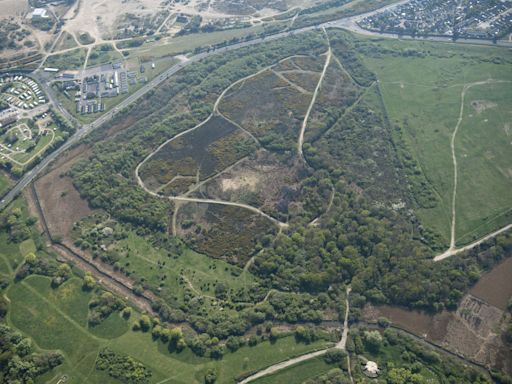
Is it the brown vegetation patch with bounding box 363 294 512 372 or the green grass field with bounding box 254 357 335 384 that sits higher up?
the brown vegetation patch with bounding box 363 294 512 372

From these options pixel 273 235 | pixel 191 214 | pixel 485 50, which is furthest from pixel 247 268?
pixel 485 50

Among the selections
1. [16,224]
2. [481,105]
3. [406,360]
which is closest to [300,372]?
[406,360]

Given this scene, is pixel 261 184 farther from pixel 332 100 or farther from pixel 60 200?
pixel 60 200

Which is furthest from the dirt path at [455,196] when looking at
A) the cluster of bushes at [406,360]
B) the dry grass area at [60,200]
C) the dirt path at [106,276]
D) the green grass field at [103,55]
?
the green grass field at [103,55]

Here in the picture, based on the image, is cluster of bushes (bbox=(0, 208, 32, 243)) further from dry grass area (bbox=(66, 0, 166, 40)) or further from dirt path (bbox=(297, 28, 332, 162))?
dry grass area (bbox=(66, 0, 166, 40))

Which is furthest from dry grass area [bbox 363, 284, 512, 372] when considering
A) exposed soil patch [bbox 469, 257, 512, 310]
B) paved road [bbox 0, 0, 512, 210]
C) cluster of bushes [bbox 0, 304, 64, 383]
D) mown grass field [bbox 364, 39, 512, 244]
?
paved road [bbox 0, 0, 512, 210]

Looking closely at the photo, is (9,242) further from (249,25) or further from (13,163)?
(249,25)
